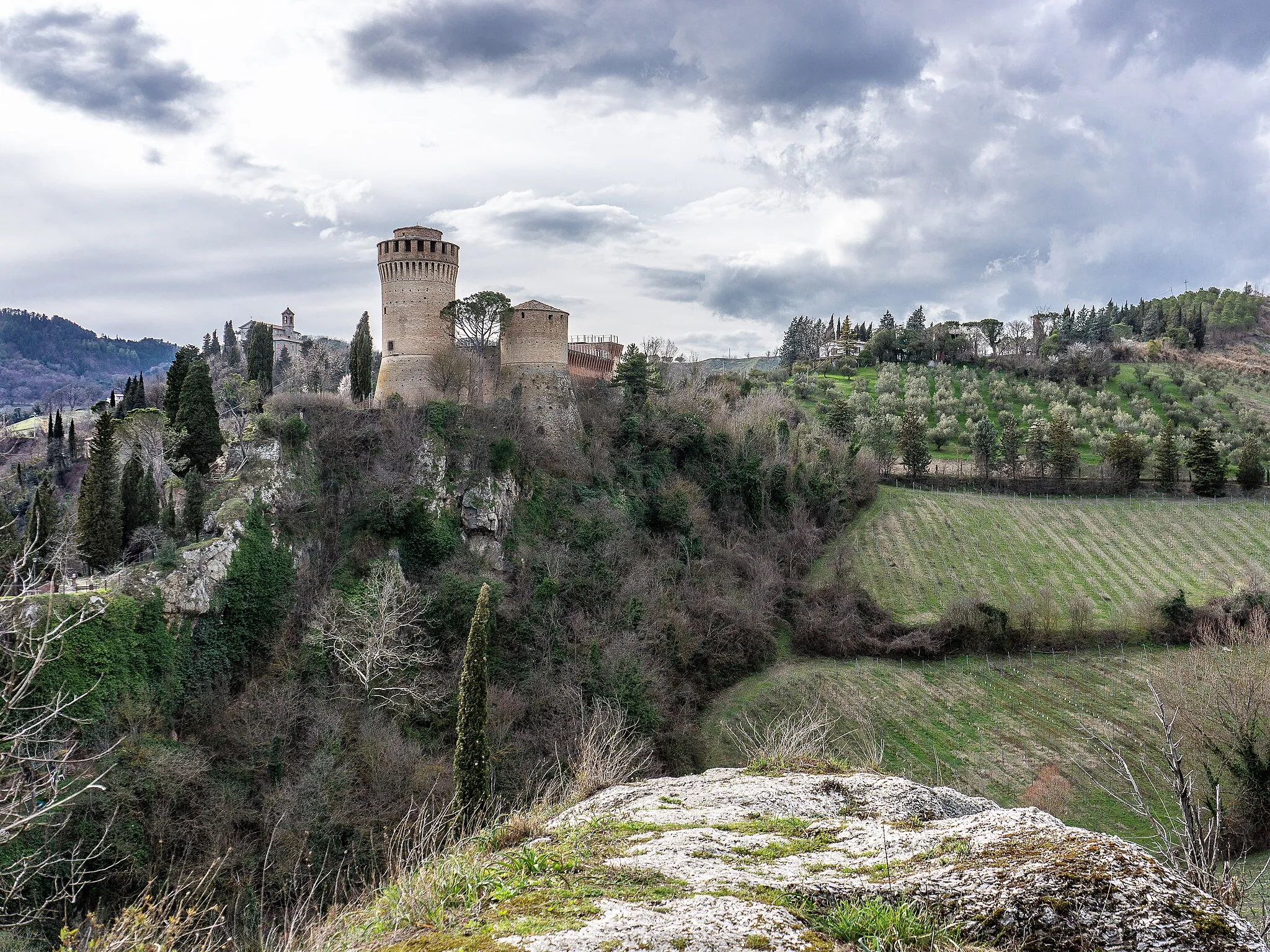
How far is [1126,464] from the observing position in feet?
160

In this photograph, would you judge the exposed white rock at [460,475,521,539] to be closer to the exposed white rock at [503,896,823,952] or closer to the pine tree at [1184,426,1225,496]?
the exposed white rock at [503,896,823,952]

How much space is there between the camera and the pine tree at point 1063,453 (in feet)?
165

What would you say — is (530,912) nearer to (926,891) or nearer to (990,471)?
(926,891)

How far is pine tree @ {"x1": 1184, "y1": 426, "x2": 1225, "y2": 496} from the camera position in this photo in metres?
47.5

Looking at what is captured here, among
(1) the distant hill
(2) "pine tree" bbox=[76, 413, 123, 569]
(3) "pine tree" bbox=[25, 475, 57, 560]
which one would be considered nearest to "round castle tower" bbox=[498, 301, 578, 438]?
(2) "pine tree" bbox=[76, 413, 123, 569]

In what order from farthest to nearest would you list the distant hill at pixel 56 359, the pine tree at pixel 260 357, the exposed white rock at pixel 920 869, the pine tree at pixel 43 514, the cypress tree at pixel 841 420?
the distant hill at pixel 56 359 < the cypress tree at pixel 841 420 < the pine tree at pixel 260 357 < the pine tree at pixel 43 514 < the exposed white rock at pixel 920 869

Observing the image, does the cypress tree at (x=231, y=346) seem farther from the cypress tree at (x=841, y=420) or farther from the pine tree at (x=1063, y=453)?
the pine tree at (x=1063, y=453)

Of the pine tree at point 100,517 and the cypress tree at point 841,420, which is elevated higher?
the cypress tree at point 841,420

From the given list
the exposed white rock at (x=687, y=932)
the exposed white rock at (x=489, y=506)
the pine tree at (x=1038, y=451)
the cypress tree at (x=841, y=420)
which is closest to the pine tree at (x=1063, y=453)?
the pine tree at (x=1038, y=451)

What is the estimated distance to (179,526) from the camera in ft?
78.4

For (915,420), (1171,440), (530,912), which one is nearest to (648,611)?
(530,912)

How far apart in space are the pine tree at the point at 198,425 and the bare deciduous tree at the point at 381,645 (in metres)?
7.51

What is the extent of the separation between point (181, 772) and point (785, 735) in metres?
15.4

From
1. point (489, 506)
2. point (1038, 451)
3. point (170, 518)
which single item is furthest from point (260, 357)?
point (1038, 451)
